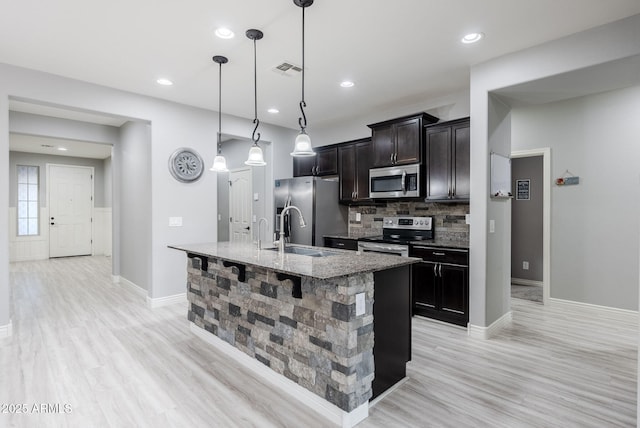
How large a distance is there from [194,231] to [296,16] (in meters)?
3.23

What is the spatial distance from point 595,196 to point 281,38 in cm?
407

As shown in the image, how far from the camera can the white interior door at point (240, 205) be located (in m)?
6.31

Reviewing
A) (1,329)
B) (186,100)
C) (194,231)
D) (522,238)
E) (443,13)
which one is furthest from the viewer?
(522,238)

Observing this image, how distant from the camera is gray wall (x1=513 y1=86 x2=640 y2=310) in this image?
3896 mm

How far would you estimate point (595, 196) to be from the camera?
412 cm

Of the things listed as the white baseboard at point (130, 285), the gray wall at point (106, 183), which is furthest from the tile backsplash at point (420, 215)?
the gray wall at point (106, 183)

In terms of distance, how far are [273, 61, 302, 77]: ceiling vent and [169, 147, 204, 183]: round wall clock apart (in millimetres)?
1888

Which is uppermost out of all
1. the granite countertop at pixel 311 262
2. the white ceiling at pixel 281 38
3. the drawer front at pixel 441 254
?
the white ceiling at pixel 281 38

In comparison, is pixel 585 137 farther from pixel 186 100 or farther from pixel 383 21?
pixel 186 100

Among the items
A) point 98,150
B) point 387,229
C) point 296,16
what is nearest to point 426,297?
point 387,229

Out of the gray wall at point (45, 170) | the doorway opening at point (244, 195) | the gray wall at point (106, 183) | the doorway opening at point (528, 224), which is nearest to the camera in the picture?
the doorway opening at point (528, 224)

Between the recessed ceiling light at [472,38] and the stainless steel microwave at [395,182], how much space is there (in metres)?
1.51

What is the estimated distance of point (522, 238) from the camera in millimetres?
5766

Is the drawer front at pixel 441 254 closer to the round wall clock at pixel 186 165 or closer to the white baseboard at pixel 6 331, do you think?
the round wall clock at pixel 186 165
